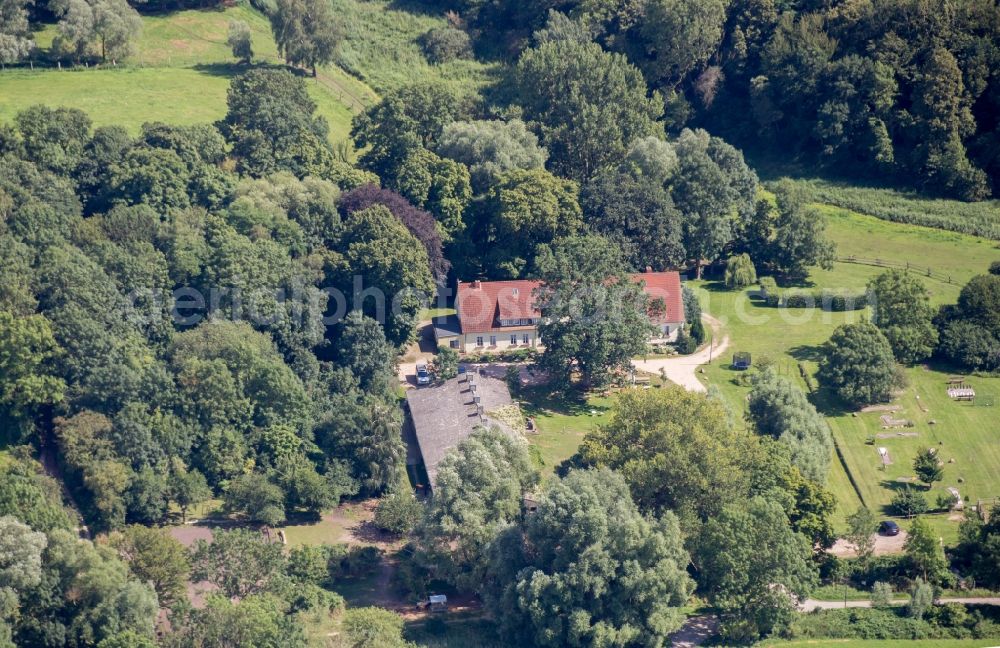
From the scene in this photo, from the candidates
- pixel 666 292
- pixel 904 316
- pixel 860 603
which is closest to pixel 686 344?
pixel 666 292

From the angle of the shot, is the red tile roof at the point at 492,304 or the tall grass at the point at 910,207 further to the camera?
the tall grass at the point at 910,207

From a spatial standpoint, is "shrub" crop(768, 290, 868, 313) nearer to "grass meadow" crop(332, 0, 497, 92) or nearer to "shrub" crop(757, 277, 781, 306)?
"shrub" crop(757, 277, 781, 306)

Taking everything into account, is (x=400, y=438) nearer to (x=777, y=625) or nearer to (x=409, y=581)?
(x=409, y=581)

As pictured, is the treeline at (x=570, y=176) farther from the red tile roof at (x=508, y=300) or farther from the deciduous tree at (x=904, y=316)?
the deciduous tree at (x=904, y=316)

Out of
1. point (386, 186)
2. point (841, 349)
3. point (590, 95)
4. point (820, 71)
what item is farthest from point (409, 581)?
point (820, 71)

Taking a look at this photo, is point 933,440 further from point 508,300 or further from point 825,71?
point 825,71

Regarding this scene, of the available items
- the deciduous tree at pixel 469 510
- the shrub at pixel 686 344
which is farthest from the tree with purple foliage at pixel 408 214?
the deciduous tree at pixel 469 510
